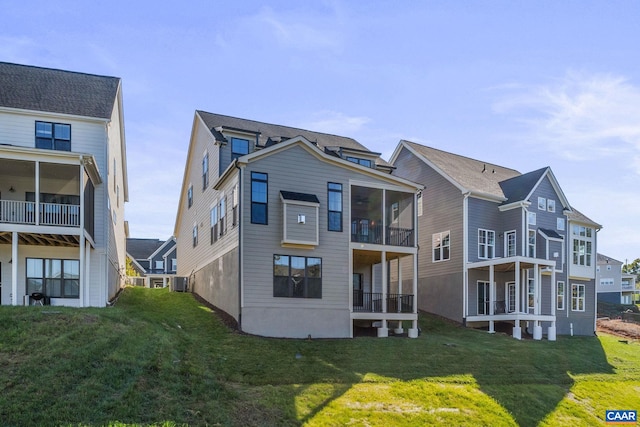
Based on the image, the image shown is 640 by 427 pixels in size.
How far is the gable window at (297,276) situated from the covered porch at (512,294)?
9472 mm

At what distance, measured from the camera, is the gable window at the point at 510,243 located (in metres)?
27.2

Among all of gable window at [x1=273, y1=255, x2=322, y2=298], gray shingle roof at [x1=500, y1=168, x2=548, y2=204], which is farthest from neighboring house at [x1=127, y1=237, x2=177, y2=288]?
gable window at [x1=273, y1=255, x2=322, y2=298]

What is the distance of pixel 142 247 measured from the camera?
207 feet

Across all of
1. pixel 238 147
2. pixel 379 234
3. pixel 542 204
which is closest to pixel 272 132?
pixel 238 147

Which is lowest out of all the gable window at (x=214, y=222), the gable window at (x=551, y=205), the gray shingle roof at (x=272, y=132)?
the gable window at (x=214, y=222)

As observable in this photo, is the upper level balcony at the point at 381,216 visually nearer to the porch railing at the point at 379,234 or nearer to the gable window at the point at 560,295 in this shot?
the porch railing at the point at 379,234

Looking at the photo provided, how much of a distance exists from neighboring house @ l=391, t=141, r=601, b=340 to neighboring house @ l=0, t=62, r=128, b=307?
659 inches

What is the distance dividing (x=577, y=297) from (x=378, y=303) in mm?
15116

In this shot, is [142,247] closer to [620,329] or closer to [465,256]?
[465,256]

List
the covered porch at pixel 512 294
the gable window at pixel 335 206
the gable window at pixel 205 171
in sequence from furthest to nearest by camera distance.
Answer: the gable window at pixel 205 171, the covered porch at pixel 512 294, the gable window at pixel 335 206

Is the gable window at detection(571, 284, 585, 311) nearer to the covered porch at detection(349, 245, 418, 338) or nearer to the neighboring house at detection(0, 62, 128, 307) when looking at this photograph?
the covered porch at detection(349, 245, 418, 338)

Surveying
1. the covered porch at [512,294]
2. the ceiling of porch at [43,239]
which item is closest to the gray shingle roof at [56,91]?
the ceiling of porch at [43,239]

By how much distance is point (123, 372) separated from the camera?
437 inches

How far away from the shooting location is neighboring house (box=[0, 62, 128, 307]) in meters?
18.4
